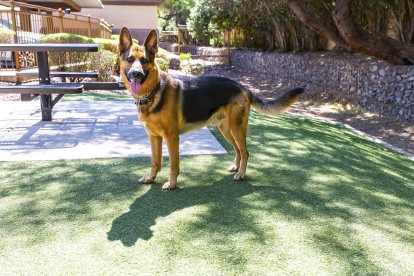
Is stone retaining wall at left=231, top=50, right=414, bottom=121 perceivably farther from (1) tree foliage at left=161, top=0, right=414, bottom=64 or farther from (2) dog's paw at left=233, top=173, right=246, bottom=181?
(2) dog's paw at left=233, top=173, right=246, bottom=181

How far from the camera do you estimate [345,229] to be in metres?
3.38

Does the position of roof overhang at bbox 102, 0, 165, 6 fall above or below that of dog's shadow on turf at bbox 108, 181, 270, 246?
above

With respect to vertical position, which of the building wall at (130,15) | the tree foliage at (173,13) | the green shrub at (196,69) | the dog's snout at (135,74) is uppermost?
the tree foliage at (173,13)

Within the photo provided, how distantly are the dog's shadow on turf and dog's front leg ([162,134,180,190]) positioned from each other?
0.08m

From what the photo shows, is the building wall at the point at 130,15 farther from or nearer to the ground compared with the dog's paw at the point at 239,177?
farther from the ground

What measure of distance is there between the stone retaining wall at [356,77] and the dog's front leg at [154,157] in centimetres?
733

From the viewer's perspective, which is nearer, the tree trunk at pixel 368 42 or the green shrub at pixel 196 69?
the tree trunk at pixel 368 42

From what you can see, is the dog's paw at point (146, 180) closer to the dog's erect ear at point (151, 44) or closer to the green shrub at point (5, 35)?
the dog's erect ear at point (151, 44)

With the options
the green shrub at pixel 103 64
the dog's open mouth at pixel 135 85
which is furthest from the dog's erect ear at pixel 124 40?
→ the green shrub at pixel 103 64

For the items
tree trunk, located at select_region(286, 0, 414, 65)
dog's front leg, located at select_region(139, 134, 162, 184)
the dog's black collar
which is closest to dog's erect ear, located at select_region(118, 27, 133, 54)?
the dog's black collar

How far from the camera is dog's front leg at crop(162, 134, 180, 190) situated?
4.00 m

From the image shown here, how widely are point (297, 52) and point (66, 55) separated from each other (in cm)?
978

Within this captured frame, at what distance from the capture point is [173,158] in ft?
13.3

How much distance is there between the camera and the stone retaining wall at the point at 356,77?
399 inches
